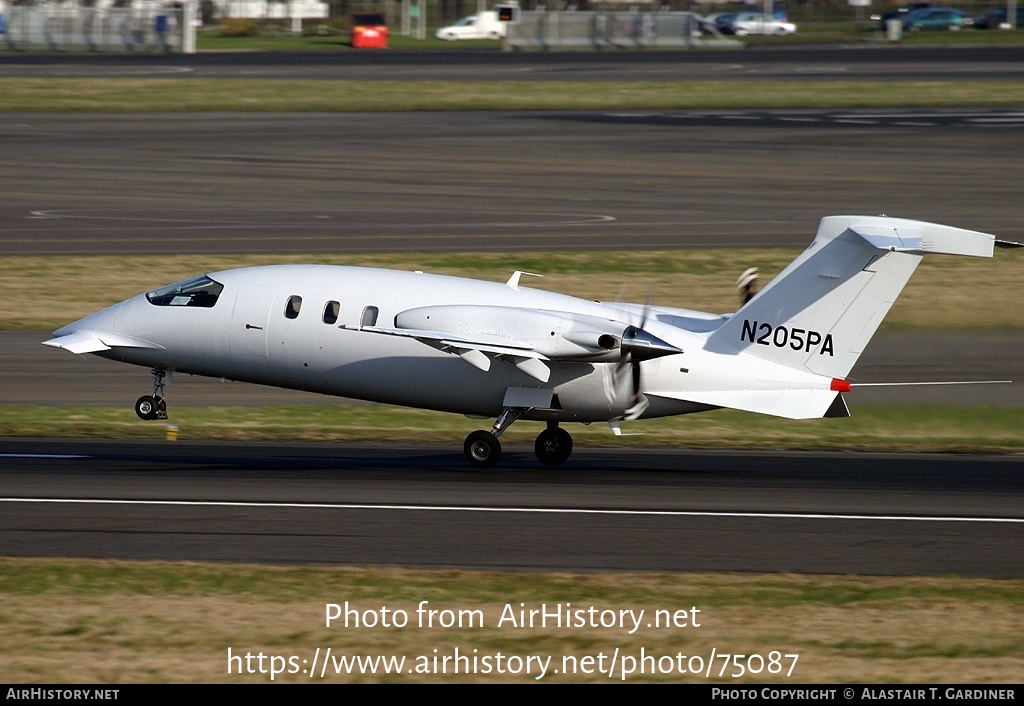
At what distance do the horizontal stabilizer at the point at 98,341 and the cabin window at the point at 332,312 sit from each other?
3.47 m

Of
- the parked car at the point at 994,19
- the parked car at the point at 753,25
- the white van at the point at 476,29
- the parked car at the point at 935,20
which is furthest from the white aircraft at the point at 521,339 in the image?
the parked car at the point at 994,19

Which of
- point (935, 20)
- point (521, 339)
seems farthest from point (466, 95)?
point (935, 20)

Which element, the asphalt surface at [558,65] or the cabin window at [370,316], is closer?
the cabin window at [370,316]

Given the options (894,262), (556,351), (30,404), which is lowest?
(30,404)

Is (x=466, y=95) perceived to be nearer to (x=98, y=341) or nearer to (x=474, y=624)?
(x=98, y=341)

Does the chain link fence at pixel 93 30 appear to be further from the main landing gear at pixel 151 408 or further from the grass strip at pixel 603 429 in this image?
the main landing gear at pixel 151 408

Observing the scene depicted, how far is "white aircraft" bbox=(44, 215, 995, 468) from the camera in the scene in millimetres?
23672

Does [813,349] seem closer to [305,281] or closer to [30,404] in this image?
[305,281]

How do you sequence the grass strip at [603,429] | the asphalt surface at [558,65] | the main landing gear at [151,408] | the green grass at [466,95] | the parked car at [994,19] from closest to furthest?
the main landing gear at [151,408] → the grass strip at [603,429] → the green grass at [466,95] → the asphalt surface at [558,65] → the parked car at [994,19]

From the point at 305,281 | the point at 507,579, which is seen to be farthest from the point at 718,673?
the point at 305,281

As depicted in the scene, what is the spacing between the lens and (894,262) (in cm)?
2320

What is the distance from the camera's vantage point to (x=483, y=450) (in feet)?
82.8

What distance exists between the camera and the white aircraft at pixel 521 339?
2367 centimetres

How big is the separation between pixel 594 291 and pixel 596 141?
884 inches
